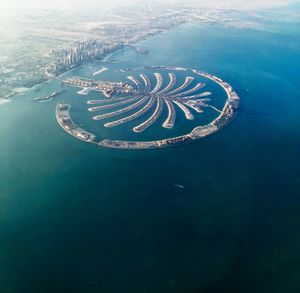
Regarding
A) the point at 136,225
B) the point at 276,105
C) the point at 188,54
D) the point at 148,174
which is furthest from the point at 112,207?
the point at 188,54

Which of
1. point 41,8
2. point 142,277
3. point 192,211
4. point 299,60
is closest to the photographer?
point 142,277

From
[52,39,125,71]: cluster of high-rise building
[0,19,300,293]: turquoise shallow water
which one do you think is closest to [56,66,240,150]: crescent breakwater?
[0,19,300,293]: turquoise shallow water

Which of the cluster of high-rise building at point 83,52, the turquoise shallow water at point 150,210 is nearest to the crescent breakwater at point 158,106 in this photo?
the turquoise shallow water at point 150,210

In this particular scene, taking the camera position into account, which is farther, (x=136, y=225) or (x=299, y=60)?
(x=299, y=60)

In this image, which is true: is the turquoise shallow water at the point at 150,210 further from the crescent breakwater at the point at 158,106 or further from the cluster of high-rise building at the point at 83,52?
the cluster of high-rise building at the point at 83,52

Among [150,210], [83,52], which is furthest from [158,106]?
[83,52]

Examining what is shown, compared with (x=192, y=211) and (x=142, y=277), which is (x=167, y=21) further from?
(x=142, y=277)

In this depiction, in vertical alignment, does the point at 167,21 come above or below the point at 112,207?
below
